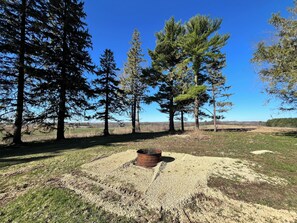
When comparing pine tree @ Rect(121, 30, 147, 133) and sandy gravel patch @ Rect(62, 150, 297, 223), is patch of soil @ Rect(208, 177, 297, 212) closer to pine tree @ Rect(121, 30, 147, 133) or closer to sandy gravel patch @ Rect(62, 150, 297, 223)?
sandy gravel patch @ Rect(62, 150, 297, 223)

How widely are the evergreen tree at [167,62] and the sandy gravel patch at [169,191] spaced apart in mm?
13593

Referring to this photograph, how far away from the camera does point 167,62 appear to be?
757 inches

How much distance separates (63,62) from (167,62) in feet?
34.1

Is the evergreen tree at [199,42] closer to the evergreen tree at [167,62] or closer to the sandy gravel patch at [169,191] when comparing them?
the evergreen tree at [167,62]

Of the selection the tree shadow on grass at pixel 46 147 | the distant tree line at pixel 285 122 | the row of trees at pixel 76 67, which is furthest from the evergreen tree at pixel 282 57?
the distant tree line at pixel 285 122

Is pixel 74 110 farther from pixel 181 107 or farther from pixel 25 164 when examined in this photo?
pixel 181 107

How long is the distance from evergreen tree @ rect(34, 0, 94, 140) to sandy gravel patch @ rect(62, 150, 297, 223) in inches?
322

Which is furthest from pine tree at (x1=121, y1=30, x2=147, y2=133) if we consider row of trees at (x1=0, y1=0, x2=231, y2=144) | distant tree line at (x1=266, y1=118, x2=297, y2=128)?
distant tree line at (x1=266, y1=118, x2=297, y2=128)

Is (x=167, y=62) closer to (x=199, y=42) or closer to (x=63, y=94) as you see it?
(x=199, y=42)

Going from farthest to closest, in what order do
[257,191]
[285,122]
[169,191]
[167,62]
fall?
[285,122], [167,62], [257,191], [169,191]

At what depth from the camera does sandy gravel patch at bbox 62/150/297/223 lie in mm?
3129

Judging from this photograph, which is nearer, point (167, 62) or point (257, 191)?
point (257, 191)

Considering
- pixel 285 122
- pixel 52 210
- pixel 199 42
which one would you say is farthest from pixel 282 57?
pixel 285 122

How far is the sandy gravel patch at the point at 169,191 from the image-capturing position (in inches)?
123
